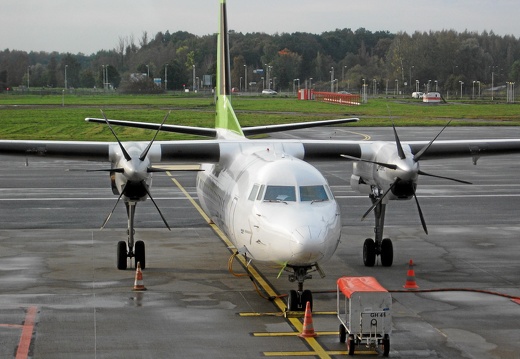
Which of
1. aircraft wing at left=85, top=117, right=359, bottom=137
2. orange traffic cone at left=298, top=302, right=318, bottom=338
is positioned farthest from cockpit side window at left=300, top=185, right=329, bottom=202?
aircraft wing at left=85, top=117, right=359, bottom=137

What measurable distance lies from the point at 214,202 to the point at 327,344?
7394 mm

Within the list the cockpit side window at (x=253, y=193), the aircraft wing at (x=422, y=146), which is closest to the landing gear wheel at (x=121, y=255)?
the cockpit side window at (x=253, y=193)

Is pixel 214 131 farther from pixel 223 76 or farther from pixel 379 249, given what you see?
pixel 379 249

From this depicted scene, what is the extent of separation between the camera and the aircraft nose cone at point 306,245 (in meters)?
16.1

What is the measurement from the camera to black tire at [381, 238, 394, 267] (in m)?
21.9

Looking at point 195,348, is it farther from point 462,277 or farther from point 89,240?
point 89,240

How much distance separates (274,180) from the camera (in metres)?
17.9

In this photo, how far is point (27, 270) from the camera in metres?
21.3

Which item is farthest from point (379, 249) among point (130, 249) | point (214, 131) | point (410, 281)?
point (214, 131)

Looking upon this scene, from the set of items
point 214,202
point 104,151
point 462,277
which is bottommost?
point 462,277

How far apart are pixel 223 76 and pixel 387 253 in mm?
9134

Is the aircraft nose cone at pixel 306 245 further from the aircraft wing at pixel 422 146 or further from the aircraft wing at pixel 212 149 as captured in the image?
the aircraft wing at pixel 422 146

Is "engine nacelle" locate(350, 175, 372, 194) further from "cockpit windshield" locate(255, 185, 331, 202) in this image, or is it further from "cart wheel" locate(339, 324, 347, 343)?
"cart wheel" locate(339, 324, 347, 343)

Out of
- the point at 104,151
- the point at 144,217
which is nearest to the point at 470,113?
the point at 144,217
